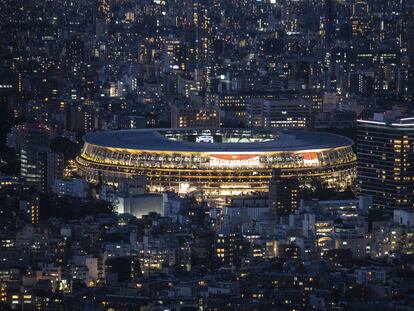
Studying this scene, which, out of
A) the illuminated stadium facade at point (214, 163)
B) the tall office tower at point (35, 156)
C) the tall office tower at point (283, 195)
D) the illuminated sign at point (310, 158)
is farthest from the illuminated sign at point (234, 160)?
the tall office tower at point (35, 156)

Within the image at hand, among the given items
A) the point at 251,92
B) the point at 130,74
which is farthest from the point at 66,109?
the point at 130,74

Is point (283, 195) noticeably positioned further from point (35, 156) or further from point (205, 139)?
point (35, 156)

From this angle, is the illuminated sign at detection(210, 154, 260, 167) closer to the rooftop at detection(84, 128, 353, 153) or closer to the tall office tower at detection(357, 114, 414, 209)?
the rooftop at detection(84, 128, 353, 153)

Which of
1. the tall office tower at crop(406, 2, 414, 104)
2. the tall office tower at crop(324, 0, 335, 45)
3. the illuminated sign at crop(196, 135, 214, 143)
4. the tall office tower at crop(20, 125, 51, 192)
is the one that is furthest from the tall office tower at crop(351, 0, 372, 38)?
the illuminated sign at crop(196, 135, 214, 143)

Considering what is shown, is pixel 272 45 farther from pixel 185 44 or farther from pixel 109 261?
pixel 109 261

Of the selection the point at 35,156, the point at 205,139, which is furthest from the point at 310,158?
the point at 35,156

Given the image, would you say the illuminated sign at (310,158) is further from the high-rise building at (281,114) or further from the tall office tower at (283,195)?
the high-rise building at (281,114)
